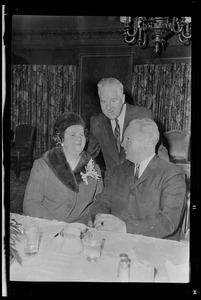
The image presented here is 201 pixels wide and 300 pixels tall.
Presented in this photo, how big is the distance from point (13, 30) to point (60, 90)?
33 centimetres

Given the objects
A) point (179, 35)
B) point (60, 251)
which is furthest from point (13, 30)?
point (60, 251)

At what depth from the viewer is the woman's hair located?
69.2 inches

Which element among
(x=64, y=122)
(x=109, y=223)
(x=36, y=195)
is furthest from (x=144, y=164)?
(x=36, y=195)

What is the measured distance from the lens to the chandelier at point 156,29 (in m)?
1.64

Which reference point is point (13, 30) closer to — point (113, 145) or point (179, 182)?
point (113, 145)

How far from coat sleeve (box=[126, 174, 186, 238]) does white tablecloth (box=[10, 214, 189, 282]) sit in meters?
0.04

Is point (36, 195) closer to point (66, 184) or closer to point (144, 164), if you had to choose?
point (66, 184)

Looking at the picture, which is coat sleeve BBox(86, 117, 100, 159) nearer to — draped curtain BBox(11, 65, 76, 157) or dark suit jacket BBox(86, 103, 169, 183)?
dark suit jacket BBox(86, 103, 169, 183)

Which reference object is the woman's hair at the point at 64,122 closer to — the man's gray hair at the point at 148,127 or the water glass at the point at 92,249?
the man's gray hair at the point at 148,127

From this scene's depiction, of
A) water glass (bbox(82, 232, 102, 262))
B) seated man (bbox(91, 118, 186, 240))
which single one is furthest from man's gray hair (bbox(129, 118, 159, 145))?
water glass (bbox(82, 232, 102, 262))

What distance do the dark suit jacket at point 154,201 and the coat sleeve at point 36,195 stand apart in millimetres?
354

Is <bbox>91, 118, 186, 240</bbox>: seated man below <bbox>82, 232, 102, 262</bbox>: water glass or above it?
above

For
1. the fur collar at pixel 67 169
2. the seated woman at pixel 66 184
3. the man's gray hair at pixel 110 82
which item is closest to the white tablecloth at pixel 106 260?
the seated woman at pixel 66 184
